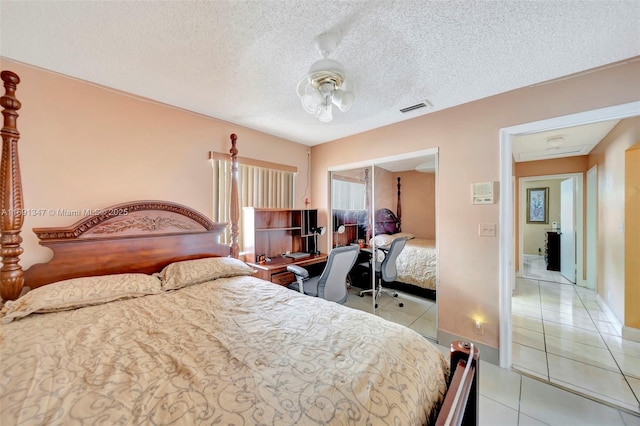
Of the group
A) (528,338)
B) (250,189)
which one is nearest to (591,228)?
(528,338)

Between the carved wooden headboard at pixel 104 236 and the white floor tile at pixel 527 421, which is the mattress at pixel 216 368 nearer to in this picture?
the carved wooden headboard at pixel 104 236

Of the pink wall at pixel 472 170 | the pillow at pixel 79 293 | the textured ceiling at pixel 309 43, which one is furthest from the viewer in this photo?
the pink wall at pixel 472 170

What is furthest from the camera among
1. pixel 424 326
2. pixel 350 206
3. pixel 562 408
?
pixel 350 206

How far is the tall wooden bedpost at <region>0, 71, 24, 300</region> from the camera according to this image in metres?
1.55

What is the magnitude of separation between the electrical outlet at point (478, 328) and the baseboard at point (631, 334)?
1631 millimetres

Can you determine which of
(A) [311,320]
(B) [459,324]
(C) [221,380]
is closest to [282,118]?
(A) [311,320]

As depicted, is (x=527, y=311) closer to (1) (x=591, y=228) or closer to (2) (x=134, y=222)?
(1) (x=591, y=228)

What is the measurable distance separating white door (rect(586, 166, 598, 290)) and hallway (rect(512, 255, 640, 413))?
310mm

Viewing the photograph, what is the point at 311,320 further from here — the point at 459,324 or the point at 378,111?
the point at 378,111

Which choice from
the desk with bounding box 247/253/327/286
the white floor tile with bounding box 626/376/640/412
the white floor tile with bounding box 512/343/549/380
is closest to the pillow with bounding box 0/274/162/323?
the desk with bounding box 247/253/327/286

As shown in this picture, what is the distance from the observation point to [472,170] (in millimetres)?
2365

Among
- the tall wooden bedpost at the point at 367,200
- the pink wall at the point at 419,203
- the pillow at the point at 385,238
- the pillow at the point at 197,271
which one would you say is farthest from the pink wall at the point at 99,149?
the pink wall at the point at 419,203

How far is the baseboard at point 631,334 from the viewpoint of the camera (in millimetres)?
2414

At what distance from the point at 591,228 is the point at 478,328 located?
339 cm
